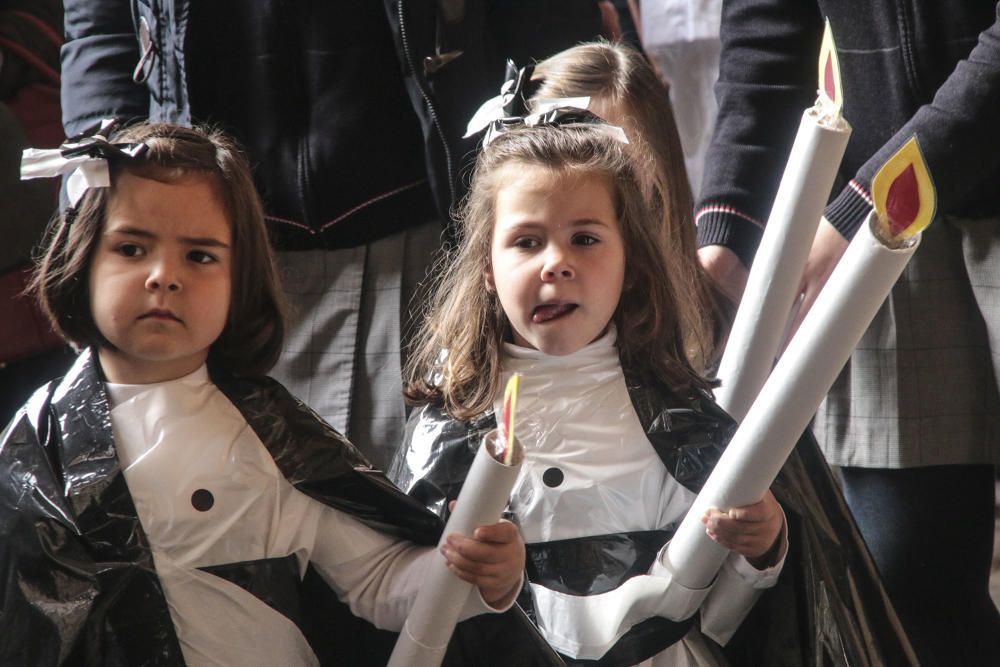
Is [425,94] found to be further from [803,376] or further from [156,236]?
[803,376]

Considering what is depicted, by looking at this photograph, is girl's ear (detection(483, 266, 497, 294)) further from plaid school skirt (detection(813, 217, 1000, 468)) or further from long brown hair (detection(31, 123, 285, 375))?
plaid school skirt (detection(813, 217, 1000, 468))

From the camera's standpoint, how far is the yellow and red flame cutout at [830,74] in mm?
1103

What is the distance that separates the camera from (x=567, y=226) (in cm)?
140

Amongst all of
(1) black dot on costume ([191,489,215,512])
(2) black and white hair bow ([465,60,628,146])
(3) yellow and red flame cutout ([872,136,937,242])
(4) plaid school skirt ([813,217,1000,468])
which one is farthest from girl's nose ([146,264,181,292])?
(4) plaid school skirt ([813,217,1000,468])

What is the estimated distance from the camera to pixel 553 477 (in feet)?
4.47

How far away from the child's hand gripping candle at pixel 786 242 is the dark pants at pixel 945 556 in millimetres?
A: 298

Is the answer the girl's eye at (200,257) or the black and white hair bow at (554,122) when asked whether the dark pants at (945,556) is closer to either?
the black and white hair bow at (554,122)

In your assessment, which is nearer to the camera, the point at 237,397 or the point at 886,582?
the point at 237,397

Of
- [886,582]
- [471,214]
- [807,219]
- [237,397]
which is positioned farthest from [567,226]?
[886,582]

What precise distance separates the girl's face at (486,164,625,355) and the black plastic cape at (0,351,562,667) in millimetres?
242

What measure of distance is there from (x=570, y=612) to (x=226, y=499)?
0.37m

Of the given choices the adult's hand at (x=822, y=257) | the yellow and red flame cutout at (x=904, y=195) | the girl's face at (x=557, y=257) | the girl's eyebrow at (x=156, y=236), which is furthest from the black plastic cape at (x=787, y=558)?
the yellow and red flame cutout at (x=904, y=195)

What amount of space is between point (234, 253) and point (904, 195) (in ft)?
2.40

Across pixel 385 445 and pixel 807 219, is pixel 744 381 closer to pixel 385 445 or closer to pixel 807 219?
pixel 807 219
